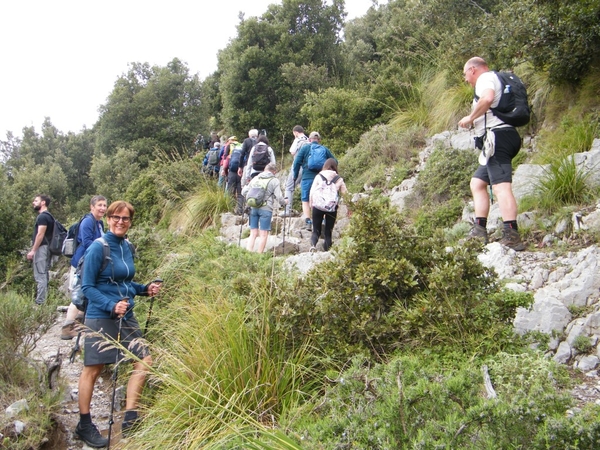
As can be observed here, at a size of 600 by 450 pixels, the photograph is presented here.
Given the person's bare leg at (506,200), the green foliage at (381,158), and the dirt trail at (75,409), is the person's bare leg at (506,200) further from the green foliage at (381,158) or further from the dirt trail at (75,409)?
the green foliage at (381,158)

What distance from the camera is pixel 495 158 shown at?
590cm

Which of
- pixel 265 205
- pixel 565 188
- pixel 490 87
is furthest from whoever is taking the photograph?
pixel 265 205

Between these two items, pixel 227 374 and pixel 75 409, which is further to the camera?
pixel 75 409

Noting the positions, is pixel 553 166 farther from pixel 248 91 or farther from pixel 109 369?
pixel 248 91

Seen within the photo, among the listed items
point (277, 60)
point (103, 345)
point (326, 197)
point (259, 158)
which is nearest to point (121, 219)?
point (103, 345)

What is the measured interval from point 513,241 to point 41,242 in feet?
24.7

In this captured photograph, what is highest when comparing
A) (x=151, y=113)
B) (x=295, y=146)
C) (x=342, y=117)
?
(x=151, y=113)

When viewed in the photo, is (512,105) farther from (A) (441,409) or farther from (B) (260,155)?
(B) (260,155)

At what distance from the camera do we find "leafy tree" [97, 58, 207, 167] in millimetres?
24703

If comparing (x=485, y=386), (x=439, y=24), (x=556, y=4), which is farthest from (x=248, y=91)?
(x=485, y=386)

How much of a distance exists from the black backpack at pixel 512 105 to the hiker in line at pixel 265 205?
3.72 m

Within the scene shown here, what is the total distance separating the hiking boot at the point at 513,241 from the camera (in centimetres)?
572

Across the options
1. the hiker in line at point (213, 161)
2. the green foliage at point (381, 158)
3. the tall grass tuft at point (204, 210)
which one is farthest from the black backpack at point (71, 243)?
the hiker in line at point (213, 161)

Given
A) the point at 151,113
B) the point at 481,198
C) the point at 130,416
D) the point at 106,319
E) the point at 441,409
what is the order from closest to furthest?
1. the point at 441,409
2. the point at 130,416
3. the point at 106,319
4. the point at 481,198
5. the point at 151,113
